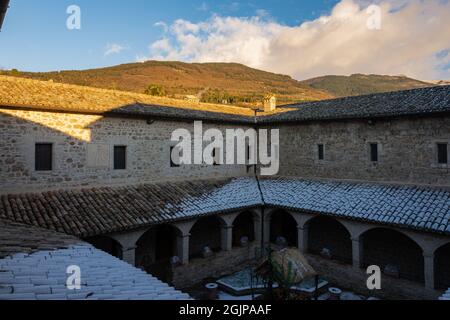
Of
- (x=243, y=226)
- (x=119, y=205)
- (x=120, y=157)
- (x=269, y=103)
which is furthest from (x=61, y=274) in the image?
(x=269, y=103)

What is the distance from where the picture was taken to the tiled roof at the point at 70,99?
→ 10570 mm

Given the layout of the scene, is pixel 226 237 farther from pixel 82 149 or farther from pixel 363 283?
pixel 82 149

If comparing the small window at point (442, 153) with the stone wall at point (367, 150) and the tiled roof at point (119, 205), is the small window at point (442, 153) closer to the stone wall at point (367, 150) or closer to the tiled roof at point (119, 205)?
the stone wall at point (367, 150)

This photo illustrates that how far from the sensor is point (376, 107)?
45.5 feet

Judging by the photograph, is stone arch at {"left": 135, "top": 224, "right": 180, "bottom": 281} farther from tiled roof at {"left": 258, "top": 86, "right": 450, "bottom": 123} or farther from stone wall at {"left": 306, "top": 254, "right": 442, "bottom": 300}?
tiled roof at {"left": 258, "top": 86, "right": 450, "bottom": 123}

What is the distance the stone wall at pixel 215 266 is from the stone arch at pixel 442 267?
6980 mm

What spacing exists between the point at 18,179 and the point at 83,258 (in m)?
5.72

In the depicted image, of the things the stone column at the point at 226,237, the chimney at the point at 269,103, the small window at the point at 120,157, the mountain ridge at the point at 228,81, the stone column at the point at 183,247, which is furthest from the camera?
the mountain ridge at the point at 228,81

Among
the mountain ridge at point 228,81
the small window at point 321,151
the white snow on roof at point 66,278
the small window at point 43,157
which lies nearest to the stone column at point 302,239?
the small window at point 321,151

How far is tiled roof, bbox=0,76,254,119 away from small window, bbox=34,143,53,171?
4.25ft

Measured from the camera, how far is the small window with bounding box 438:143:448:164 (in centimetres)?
1177
